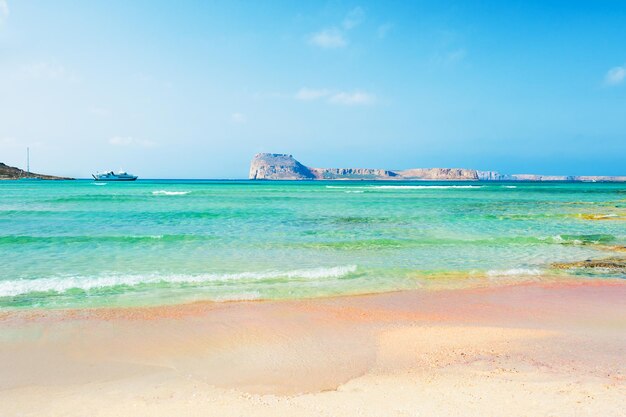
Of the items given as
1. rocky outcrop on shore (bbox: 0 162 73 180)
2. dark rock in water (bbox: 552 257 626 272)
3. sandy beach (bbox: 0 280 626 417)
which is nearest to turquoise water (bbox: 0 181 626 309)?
dark rock in water (bbox: 552 257 626 272)

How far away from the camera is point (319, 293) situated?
860 centimetres

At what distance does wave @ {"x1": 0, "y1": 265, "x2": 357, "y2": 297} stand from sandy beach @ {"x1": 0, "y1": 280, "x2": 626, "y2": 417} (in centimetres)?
166

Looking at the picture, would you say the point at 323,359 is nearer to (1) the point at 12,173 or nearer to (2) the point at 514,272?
(2) the point at 514,272

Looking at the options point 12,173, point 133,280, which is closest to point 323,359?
point 133,280

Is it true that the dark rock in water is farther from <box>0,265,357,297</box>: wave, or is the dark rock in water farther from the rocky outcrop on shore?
the rocky outcrop on shore

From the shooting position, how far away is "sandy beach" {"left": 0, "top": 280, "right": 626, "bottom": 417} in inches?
163

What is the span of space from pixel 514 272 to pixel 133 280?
8.60m

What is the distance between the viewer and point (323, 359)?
5.31 m

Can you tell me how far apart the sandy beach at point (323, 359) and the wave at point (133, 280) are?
5.44 ft

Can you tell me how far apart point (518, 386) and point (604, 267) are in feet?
27.8

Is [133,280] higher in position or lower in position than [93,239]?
lower

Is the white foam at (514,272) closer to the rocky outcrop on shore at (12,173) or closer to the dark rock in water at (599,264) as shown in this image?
the dark rock in water at (599,264)

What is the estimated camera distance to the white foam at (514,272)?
10.4 metres

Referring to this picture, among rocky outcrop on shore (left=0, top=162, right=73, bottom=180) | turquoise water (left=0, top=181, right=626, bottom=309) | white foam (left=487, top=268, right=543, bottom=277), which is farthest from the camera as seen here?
rocky outcrop on shore (left=0, top=162, right=73, bottom=180)
